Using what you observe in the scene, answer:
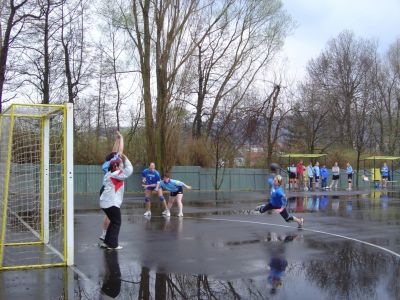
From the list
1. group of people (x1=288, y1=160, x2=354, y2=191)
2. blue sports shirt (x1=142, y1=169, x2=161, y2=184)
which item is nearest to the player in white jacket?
blue sports shirt (x1=142, y1=169, x2=161, y2=184)

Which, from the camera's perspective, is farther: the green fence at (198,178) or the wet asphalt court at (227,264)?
the green fence at (198,178)

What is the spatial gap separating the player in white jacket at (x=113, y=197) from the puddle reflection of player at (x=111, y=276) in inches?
19.1

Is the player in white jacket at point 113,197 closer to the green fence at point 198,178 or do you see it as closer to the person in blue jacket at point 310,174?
the green fence at point 198,178

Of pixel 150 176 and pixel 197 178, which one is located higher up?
pixel 150 176

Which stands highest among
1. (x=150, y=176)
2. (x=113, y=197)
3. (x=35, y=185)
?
(x=150, y=176)

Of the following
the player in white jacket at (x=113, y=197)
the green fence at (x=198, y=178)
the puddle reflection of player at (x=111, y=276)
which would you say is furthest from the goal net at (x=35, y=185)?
the green fence at (x=198, y=178)

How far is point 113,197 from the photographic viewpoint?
33.1 ft

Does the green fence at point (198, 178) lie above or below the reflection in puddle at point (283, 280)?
above

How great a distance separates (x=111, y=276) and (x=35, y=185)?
5877 millimetres

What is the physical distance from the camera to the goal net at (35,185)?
8484 millimetres

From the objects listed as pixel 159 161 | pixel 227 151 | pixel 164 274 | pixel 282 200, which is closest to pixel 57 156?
pixel 164 274

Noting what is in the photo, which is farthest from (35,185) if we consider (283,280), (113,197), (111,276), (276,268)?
(283,280)

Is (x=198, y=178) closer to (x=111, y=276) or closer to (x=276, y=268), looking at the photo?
(x=276, y=268)

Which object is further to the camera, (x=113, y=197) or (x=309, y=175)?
(x=309, y=175)
